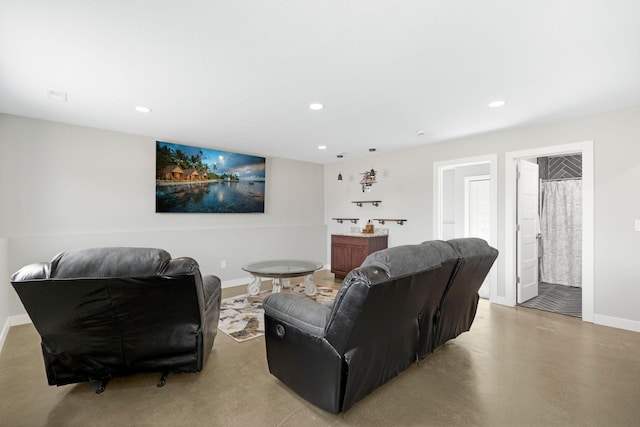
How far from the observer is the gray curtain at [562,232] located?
17.1ft

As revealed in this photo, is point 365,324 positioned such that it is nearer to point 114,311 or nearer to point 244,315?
point 114,311

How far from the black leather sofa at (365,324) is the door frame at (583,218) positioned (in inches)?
85.0

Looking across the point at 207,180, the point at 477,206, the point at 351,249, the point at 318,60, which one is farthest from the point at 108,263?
the point at 477,206

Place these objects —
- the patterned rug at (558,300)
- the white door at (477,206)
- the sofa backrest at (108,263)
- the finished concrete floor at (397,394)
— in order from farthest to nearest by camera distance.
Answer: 1. the white door at (477,206)
2. the patterned rug at (558,300)
3. the finished concrete floor at (397,394)
4. the sofa backrest at (108,263)

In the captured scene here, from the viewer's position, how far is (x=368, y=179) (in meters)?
5.90

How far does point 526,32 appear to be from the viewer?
1.92 metres

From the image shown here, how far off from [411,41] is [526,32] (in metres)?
0.69

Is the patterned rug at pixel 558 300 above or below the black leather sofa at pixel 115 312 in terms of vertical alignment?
below

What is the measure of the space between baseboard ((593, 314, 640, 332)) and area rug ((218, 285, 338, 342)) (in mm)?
3051

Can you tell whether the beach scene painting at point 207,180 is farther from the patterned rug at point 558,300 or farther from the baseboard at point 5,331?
the patterned rug at point 558,300

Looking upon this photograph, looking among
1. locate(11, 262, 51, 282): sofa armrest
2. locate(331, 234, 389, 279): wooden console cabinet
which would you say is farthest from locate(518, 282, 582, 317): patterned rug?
locate(11, 262, 51, 282): sofa armrest

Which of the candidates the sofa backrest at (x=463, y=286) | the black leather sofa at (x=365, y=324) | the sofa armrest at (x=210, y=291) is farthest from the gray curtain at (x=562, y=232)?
the sofa armrest at (x=210, y=291)

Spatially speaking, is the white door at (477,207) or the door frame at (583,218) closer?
the door frame at (583,218)

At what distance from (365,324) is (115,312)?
1500mm
